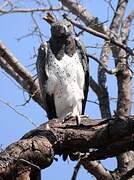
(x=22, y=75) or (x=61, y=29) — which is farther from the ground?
(x=61, y=29)

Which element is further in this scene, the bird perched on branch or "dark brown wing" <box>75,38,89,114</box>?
"dark brown wing" <box>75,38,89,114</box>

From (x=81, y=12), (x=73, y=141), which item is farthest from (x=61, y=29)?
(x=73, y=141)

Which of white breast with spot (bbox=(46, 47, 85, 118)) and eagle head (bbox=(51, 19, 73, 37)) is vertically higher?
eagle head (bbox=(51, 19, 73, 37))

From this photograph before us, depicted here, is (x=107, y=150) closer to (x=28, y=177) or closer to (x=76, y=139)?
(x=76, y=139)

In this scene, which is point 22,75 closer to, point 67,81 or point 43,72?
point 43,72

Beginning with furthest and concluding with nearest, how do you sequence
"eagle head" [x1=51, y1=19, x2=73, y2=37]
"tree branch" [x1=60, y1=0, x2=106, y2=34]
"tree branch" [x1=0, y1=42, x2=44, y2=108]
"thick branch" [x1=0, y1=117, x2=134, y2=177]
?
1. "tree branch" [x1=60, y1=0, x2=106, y2=34]
2. "tree branch" [x1=0, y1=42, x2=44, y2=108]
3. "eagle head" [x1=51, y1=19, x2=73, y2=37]
4. "thick branch" [x1=0, y1=117, x2=134, y2=177]

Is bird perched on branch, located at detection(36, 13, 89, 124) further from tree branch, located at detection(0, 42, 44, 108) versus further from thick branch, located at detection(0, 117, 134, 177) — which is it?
thick branch, located at detection(0, 117, 134, 177)

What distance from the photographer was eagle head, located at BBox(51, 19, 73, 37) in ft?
17.2

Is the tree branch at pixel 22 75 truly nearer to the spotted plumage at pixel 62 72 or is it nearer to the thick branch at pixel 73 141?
the spotted plumage at pixel 62 72

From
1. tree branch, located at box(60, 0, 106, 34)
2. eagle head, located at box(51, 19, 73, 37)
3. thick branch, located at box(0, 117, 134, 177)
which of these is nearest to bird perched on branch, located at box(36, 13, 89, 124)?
eagle head, located at box(51, 19, 73, 37)

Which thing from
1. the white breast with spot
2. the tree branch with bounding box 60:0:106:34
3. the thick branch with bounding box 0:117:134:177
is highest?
the tree branch with bounding box 60:0:106:34

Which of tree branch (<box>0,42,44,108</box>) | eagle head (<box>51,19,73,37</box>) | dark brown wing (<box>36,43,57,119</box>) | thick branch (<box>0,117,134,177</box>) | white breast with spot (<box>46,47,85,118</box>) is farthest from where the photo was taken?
tree branch (<box>0,42,44,108</box>)

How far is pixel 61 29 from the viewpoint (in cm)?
526

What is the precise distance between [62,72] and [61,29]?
599 mm
